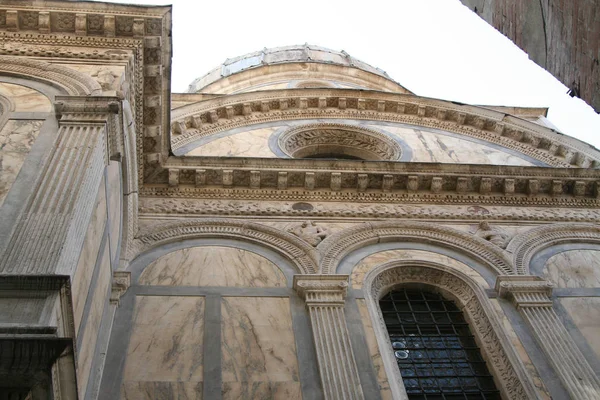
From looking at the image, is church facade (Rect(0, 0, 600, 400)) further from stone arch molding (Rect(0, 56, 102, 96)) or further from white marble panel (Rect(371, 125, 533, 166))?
white marble panel (Rect(371, 125, 533, 166))

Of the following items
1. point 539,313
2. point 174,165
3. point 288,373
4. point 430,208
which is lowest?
point 288,373

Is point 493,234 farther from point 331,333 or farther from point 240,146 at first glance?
point 240,146

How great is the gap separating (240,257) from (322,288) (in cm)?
147

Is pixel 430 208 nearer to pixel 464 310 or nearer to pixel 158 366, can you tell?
pixel 464 310

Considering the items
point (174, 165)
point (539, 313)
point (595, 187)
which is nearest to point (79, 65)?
point (174, 165)

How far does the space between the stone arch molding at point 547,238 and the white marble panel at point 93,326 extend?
5956mm

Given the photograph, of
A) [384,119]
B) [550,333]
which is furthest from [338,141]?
[550,333]

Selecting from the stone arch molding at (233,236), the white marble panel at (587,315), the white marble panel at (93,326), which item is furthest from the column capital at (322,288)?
the white marble panel at (587,315)

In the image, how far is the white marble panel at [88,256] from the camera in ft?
21.2

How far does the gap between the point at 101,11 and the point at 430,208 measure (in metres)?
6.13

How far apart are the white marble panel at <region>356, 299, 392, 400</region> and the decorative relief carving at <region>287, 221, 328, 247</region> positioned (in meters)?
1.60

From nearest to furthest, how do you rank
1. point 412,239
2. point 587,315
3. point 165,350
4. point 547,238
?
point 165,350 < point 587,315 < point 412,239 < point 547,238

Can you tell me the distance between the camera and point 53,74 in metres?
9.04

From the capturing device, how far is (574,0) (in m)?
4.38
